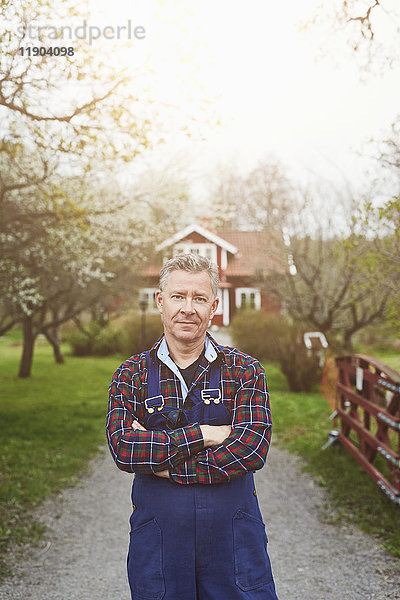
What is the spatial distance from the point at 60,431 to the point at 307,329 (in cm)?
673

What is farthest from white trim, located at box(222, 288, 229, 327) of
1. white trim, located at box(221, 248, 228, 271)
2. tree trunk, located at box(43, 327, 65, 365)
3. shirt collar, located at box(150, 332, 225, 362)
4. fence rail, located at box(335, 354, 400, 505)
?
shirt collar, located at box(150, 332, 225, 362)

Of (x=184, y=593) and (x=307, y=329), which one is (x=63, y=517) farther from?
(x=307, y=329)

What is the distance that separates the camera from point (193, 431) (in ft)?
6.48

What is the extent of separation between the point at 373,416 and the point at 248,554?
150 inches

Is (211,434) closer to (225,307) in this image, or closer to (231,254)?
(231,254)

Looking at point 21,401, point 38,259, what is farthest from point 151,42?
point 21,401

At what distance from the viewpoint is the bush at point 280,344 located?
12242 millimetres

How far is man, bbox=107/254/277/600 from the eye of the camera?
197cm

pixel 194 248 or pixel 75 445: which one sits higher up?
pixel 194 248

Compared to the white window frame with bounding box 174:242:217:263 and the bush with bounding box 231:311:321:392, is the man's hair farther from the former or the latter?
the white window frame with bounding box 174:242:217:263

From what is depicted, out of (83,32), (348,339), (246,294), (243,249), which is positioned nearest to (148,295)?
(246,294)

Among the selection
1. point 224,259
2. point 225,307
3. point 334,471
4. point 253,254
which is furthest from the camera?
point 225,307

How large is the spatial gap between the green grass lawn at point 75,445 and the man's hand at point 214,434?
2687 millimetres

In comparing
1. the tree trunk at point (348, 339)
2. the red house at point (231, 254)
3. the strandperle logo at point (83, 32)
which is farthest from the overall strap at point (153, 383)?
the tree trunk at point (348, 339)
